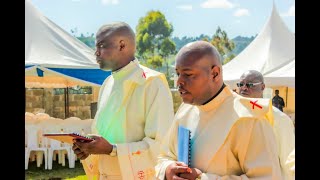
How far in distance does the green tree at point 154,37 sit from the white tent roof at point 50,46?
3255cm

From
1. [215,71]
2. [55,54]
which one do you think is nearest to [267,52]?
[55,54]

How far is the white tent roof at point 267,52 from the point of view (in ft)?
48.8

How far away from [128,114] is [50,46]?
28.0 feet

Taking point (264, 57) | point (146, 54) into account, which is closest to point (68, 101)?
point (264, 57)

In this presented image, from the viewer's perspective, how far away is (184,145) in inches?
99.9

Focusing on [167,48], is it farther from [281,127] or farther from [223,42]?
[281,127]

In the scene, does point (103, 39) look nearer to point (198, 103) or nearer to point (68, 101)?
point (198, 103)

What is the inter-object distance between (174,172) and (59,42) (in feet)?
33.2

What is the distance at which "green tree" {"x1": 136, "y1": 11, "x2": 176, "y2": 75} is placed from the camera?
45.8 m

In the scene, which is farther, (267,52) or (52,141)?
(267,52)

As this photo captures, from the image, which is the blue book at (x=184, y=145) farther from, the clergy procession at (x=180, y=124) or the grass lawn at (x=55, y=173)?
the grass lawn at (x=55, y=173)

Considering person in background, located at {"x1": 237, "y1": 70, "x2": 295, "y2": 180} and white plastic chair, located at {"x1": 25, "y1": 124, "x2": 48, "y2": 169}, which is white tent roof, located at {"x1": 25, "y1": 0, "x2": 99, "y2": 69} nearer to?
white plastic chair, located at {"x1": 25, "y1": 124, "x2": 48, "y2": 169}

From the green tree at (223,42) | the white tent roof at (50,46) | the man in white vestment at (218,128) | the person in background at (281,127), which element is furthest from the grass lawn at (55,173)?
the green tree at (223,42)

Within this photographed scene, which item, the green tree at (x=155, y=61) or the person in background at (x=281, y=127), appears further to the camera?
the green tree at (x=155, y=61)
